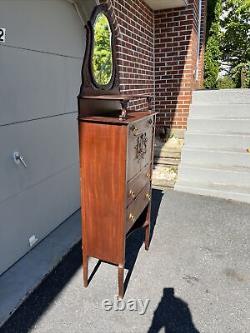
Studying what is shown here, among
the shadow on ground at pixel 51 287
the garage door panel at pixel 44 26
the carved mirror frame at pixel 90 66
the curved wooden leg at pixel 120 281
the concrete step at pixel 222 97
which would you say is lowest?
the shadow on ground at pixel 51 287

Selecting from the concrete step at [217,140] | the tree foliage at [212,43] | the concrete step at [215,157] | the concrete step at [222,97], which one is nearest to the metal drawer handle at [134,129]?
the concrete step at [215,157]

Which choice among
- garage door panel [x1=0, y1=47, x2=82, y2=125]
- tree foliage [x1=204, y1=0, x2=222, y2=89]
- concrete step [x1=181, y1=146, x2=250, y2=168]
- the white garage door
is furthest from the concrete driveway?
tree foliage [x1=204, y1=0, x2=222, y2=89]

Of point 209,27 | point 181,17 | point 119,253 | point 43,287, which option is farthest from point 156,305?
point 209,27

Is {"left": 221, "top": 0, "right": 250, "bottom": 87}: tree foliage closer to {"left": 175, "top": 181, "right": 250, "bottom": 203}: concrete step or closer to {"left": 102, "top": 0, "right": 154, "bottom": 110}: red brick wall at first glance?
{"left": 102, "top": 0, "right": 154, "bottom": 110}: red brick wall

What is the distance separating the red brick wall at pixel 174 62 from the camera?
4.86 meters

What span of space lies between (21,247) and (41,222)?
1.08 ft

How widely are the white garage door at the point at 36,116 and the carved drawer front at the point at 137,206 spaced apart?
1.04m

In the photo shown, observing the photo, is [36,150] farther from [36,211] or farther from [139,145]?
[139,145]

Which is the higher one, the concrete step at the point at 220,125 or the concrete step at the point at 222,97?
the concrete step at the point at 222,97

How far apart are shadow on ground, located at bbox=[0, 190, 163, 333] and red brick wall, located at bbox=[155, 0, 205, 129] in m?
2.87

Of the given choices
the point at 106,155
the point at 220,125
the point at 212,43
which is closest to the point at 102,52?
the point at 106,155

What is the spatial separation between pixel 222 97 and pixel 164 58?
129 cm

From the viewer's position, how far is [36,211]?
273 centimetres

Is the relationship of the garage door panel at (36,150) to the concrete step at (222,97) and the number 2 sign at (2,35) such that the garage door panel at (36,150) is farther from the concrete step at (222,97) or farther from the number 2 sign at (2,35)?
the concrete step at (222,97)
